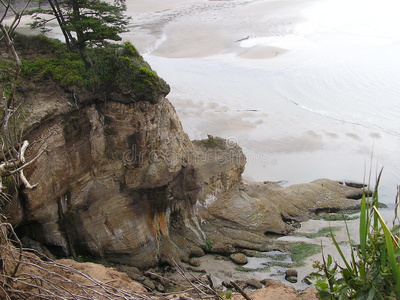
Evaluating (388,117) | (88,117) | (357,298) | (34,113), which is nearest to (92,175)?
(88,117)

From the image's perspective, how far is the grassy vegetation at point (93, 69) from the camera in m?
13.2

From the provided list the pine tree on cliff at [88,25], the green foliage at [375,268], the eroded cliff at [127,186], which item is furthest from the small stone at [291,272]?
the pine tree on cliff at [88,25]

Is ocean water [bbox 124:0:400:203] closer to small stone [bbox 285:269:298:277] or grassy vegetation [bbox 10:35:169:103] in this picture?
small stone [bbox 285:269:298:277]

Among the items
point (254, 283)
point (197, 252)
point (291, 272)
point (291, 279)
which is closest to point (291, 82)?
point (291, 272)

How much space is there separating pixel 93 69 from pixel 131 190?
4.64 m

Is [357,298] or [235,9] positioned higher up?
[235,9]

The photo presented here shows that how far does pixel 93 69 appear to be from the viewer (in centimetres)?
1378

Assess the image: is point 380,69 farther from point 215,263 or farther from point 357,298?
point 357,298

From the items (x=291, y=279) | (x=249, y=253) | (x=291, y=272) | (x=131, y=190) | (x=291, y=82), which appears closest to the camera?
A: (x=131, y=190)

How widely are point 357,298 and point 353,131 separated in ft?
72.8

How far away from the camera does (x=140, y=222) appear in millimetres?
15016

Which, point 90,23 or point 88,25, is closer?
point 90,23

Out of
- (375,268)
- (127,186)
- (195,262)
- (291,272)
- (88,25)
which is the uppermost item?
(88,25)

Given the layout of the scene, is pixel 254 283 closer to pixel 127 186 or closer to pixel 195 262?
pixel 195 262
